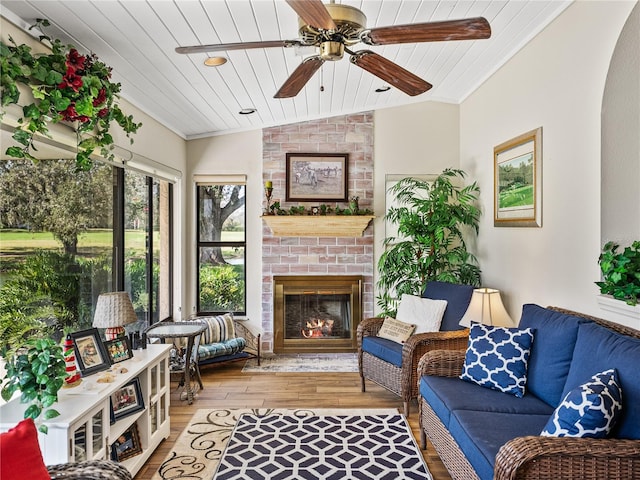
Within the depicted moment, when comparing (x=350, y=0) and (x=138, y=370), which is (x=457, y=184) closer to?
(x=350, y=0)

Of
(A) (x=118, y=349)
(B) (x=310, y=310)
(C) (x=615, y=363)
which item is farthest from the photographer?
(B) (x=310, y=310)

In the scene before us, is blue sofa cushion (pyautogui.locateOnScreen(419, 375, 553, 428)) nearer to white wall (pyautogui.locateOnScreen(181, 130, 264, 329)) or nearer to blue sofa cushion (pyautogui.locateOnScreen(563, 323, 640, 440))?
blue sofa cushion (pyautogui.locateOnScreen(563, 323, 640, 440))

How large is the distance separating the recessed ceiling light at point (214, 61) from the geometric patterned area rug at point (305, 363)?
2922 millimetres

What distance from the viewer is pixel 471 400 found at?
93.4 inches

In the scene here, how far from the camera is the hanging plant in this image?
1.99 m

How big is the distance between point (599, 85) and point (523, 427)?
1908 millimetres

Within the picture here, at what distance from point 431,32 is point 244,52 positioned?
147cm

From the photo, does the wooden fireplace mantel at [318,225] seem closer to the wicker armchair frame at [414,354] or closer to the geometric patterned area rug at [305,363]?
the geometric patterned area rug at [305,363]

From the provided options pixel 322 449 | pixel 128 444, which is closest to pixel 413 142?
pixel 322 449

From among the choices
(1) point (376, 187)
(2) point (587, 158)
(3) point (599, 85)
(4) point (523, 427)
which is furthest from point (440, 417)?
(1) point (376, 187)

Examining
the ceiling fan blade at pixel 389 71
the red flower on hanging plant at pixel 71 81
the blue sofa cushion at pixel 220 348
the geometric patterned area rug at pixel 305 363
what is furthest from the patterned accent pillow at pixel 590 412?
the blue sofa cushion at pixel 220 348

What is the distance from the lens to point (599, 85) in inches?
97.7

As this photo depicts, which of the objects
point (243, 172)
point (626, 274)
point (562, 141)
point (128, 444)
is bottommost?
point (128, 444)

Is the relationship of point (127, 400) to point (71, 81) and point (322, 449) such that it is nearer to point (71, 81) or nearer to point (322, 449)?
point (322, 449)
